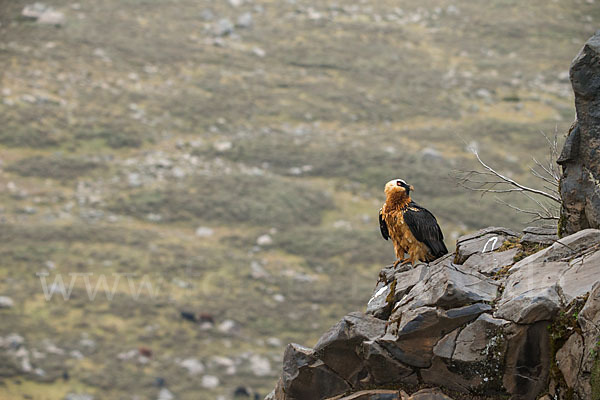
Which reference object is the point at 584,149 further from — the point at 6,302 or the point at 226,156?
the point at 226,156

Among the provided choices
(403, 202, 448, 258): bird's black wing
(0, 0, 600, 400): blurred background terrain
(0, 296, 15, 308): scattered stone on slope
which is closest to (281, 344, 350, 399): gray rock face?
(403, 202, 448, 258): bird's black wing

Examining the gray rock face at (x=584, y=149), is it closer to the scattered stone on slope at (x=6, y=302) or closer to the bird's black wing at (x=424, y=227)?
the bird's black wing at (x=424, y=227)

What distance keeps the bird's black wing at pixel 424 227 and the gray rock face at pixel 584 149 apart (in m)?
2.32

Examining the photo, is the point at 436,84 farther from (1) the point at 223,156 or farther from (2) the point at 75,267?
(2) the point at 75,267

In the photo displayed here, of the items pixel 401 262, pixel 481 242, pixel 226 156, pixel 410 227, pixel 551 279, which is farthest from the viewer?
pixel 226 156

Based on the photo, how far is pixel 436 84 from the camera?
87250 mm

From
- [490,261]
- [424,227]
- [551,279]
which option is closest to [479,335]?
[551,279]

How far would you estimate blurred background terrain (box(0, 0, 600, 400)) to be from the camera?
43.2 m

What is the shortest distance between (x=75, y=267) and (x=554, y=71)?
208 ft

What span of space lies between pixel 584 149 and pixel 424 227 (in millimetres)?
2843

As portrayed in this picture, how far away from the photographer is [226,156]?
227ft

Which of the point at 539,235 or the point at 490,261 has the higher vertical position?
the point at 539,235

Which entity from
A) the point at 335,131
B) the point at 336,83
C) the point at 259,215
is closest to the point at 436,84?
the point at 336,83

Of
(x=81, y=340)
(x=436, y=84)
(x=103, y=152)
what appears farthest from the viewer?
(x=436, y=84)
